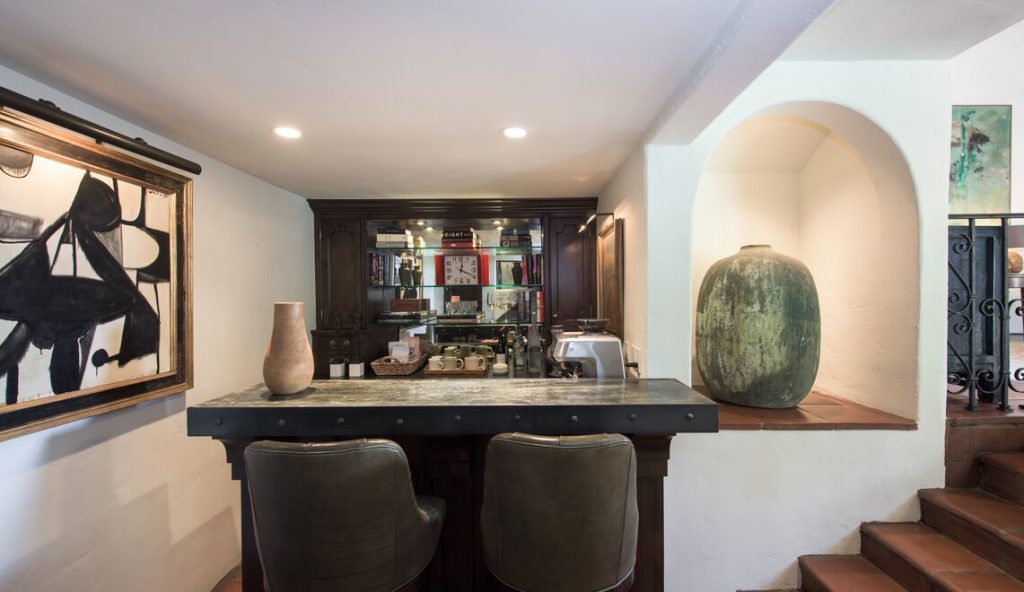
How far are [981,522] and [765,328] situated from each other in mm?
1008

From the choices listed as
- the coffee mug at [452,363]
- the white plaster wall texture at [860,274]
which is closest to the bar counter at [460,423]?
the white plaster wall texture at [860,274]

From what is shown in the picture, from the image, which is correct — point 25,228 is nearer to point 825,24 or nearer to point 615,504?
point 615,504

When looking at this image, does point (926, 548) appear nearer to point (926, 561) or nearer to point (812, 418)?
point (926, 561)

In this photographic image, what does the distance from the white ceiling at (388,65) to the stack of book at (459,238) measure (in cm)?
124

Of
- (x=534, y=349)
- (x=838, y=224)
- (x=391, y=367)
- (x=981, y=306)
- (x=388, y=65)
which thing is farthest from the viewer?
(x=534, y=349)

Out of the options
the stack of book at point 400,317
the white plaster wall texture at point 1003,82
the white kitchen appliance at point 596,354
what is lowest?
the white kitchen appliance at point 596,354

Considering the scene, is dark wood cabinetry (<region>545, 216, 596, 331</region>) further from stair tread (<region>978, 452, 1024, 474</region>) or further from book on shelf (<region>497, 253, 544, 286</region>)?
stair tread (<region>978, 452, 1024, 474</region>)

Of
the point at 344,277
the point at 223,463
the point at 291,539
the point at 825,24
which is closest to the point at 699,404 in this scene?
the point at 291,539

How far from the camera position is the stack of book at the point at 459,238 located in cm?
323

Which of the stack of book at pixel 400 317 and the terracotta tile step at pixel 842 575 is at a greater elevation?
the stack of book at pixel 400 317

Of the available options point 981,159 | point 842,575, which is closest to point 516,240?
point 842,575

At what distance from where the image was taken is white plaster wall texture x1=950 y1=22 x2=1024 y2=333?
2414 millimetres

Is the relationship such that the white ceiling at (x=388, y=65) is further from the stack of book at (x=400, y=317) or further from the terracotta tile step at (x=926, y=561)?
the terracotta tile step at (x=926, y=561)

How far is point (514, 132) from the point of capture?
1796mm
